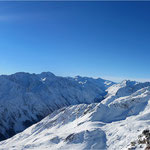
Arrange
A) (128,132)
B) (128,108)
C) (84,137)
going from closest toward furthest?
(128,132) → (84,137) → (128,108)

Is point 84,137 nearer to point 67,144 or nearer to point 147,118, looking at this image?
point 67,144

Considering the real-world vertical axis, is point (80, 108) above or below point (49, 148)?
above

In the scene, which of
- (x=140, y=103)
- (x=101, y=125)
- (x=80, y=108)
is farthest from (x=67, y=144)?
(x=80, y=108)

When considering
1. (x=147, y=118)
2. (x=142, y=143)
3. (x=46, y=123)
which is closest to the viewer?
(x=142, y=143)

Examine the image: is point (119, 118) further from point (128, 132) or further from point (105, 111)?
point (128, 132)

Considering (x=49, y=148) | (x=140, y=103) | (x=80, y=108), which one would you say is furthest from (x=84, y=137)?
(x=80, y=108)

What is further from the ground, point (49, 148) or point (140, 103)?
point (140, 103)

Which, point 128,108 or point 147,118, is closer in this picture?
point 147,118

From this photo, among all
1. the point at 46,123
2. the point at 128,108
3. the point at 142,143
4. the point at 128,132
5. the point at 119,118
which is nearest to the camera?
the point at 142,143

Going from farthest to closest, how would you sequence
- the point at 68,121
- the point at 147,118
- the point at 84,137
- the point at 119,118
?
the point at 68,121
the point at 119,118
the point at 147,118
the point at 84,137
